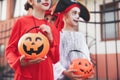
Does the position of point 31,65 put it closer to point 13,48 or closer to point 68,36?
point 13,48

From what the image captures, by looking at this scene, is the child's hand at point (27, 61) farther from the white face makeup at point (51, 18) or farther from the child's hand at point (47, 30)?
the white face makeup at point (51, 18)

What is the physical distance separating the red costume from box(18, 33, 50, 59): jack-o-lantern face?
0.19 ft

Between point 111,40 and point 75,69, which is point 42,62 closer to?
point 75,69

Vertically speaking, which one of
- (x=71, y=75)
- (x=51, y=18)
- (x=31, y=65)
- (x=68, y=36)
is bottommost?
(x=71, y=75)

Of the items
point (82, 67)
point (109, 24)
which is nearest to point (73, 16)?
point (82, 67)

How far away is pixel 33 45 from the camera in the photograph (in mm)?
1148

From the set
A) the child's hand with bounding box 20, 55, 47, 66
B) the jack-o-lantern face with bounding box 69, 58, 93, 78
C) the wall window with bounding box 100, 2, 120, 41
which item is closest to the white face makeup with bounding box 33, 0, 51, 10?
the child's hand with bounding box 20, 55, 47, 66

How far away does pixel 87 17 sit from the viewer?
6.12 ft

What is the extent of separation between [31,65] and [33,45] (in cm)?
11

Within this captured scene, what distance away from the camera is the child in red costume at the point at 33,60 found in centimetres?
118

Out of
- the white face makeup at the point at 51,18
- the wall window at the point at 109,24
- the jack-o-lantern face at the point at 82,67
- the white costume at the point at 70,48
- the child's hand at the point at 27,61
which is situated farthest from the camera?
the wall window at the point at 109,24

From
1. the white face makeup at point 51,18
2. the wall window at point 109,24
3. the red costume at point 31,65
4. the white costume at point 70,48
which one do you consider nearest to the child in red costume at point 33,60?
the red costume at point 31,65

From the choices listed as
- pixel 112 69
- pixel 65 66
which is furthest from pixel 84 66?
pixel 112 69

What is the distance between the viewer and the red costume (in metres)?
1.19
